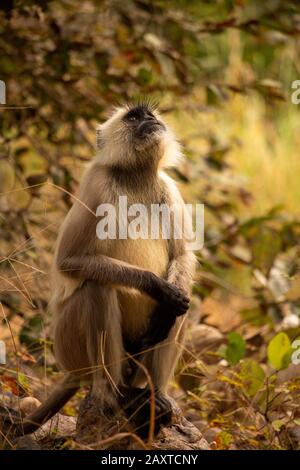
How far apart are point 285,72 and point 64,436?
→ 356 inches

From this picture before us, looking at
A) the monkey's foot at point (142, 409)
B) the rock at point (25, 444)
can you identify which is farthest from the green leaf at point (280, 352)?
the rock at point (25, 444)

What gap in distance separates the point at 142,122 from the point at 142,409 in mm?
1575

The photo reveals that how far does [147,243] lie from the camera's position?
4.39 meters

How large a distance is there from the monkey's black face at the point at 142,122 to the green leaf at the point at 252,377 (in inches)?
52.5

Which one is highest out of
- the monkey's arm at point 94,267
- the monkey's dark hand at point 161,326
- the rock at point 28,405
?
the monkey's arm at point 94,267

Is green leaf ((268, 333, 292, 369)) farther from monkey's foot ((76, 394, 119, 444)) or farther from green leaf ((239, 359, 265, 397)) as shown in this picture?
monkey's foot ((76, 394, 119, 444))

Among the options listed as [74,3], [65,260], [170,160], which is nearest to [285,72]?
[74,3]

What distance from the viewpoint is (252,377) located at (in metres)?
4.38

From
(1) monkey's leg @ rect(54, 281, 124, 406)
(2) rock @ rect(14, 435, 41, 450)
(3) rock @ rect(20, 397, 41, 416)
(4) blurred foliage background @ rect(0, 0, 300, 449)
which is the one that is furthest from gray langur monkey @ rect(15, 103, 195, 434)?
(4) blurred foliage background @ rect(0, 0, 300, 449)

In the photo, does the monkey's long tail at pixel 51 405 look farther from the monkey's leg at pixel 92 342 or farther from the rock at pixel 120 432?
the rock at pixel 120 432

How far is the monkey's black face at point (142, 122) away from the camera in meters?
4.62
